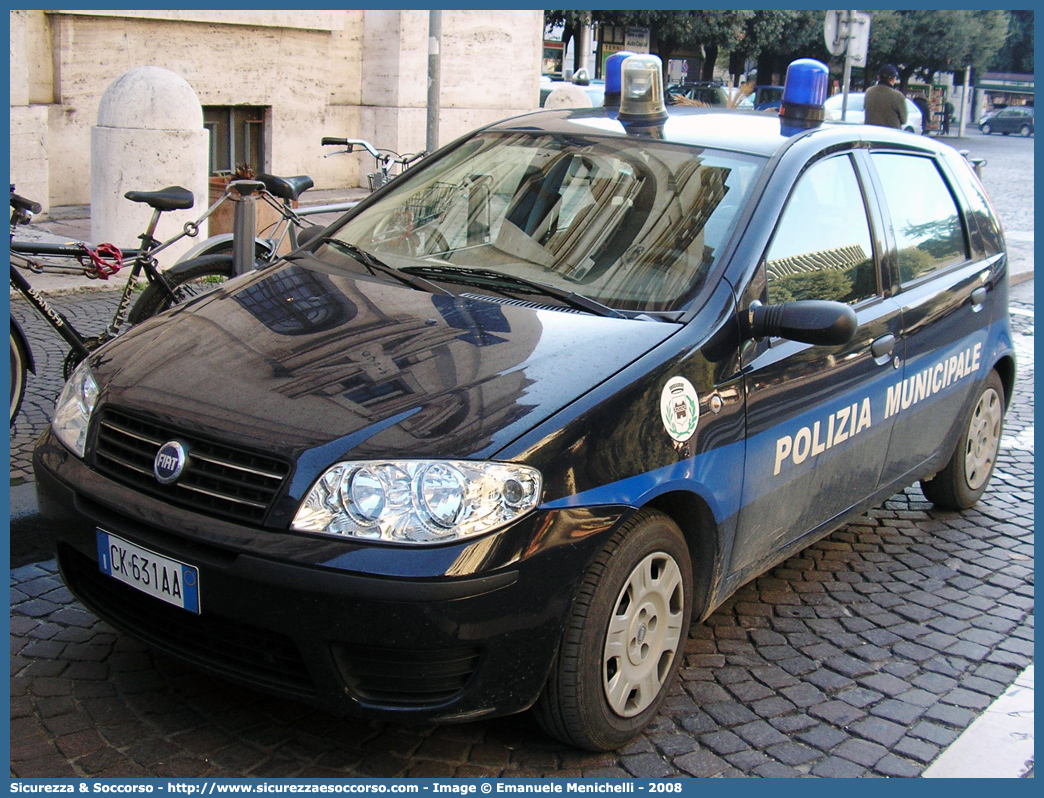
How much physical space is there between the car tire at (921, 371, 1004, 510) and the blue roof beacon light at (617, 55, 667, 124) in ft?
6.61

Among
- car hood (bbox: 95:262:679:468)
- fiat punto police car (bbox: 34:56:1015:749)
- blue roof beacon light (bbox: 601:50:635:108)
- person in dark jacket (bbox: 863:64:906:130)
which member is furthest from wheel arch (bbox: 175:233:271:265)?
person in dark jacket (bbox: 863:64:906:130)

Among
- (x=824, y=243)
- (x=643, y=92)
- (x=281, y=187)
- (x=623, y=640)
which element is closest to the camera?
(x=623, y=640)

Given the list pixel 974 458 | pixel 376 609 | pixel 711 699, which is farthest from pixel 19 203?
pixel 974 458

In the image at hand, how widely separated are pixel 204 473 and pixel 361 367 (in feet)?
1.65

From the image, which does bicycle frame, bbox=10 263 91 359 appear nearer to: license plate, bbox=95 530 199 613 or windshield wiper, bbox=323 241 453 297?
windshield wiper, bbox=323 241 453 297

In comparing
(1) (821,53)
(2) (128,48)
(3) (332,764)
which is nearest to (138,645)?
(3) (332,764)

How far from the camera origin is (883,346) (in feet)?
13.6

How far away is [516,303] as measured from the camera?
11.7 feet

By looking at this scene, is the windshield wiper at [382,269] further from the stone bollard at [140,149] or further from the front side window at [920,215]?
the stone bollard at [140,149]

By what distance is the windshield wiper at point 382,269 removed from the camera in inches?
146

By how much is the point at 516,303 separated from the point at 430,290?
0.29 meters

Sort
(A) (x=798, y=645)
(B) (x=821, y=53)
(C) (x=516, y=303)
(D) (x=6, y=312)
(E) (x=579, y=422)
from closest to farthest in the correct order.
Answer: (E) (x=579, y=422) < (C) (x=516, y=303) < (A) (x=798, y=645) < (D) (x=6, y=312) < (B) (x=821, y=53)

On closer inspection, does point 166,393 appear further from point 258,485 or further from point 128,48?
point 128,48

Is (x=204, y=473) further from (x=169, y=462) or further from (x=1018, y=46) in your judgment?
(x=1018, y=46)
